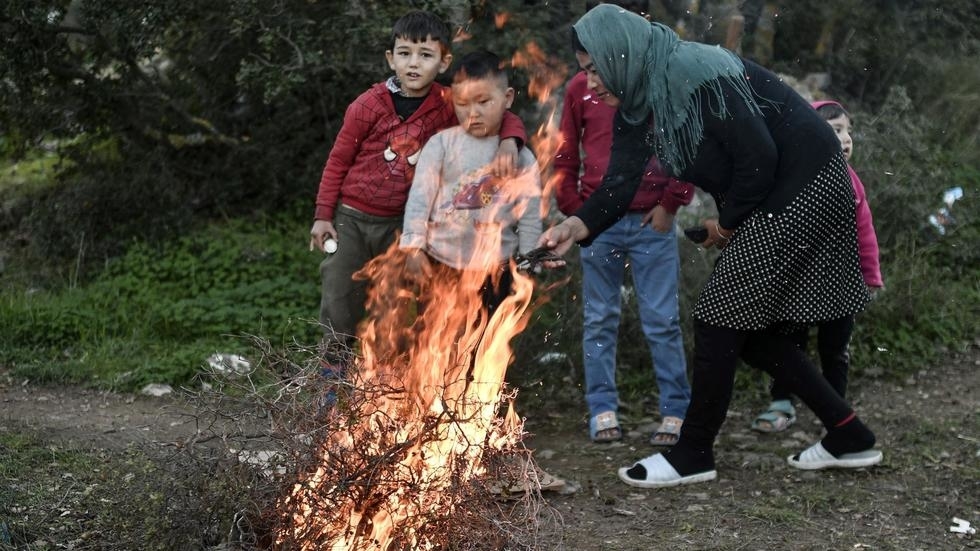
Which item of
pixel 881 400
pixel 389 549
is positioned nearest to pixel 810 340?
pixel 881 400

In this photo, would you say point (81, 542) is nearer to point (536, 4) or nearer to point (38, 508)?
point (38, 508)

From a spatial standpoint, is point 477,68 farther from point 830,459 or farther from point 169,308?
point 169,308

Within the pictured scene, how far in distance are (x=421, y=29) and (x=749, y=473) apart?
2.47 meters

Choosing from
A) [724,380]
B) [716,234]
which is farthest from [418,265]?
[724,380]

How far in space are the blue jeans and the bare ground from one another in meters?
0.28

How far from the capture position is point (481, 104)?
505 centimetres

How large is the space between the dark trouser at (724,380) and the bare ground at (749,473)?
0.56 ft

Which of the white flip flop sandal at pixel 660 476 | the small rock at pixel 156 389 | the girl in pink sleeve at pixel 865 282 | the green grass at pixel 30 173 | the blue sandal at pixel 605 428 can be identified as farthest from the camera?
the green grass at pixel 30 173

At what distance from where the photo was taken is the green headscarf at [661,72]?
4.24 metres

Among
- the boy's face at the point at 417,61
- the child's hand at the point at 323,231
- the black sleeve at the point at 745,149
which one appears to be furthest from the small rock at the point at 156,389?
the black sleeve at the point at 745,149

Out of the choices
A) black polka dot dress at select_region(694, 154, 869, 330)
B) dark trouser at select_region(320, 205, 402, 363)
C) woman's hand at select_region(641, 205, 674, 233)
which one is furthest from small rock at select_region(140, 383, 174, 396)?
black polka dot dress at select_region(694, 154, 869, 330)

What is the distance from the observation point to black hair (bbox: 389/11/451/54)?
5059 millimetres

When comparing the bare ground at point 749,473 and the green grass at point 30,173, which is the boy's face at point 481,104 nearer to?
the bare ground at point 749,473

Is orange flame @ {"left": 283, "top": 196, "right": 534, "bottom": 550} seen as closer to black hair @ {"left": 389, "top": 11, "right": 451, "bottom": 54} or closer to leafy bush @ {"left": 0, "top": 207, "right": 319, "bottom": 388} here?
black hair @ {"left": 389, "top": 11, "right": 451, "bottom": 54}
